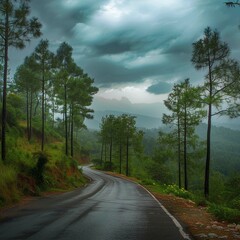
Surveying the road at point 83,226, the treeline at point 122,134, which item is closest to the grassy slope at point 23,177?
the road at point 83,226

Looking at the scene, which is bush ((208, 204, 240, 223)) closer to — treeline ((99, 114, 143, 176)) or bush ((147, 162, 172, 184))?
bush ((147, 162, 172, 184))

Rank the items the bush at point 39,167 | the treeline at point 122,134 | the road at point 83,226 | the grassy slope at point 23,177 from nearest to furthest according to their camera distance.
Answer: the road at point 83,226, the grassy slope at point 23,177, the bush at point 39,167, the treeline at point 122,134

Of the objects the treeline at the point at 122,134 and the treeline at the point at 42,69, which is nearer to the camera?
the treeline at the point at 42,69

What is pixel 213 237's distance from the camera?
970 cm

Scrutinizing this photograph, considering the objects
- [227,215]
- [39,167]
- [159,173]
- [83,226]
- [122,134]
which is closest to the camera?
[83,226]

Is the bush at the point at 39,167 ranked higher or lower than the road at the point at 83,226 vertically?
higher

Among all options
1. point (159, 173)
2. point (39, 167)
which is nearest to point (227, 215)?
point (39, 167)

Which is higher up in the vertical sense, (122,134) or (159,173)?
(122,134)

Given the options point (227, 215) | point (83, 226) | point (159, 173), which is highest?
point (83, 226)

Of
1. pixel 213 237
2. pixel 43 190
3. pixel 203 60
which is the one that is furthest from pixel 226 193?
pixel 213 237

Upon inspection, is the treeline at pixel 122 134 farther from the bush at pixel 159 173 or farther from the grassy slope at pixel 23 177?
the grassy slope at pixel 23 177

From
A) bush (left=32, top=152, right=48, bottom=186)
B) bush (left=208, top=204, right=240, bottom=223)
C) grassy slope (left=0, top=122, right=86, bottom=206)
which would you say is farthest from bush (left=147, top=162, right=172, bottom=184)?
bush (left=208, top=204, right=240, bottom=223)

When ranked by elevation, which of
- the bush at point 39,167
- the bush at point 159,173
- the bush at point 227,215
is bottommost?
the bush at point 159,173

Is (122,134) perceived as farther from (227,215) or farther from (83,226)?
(83,226)
